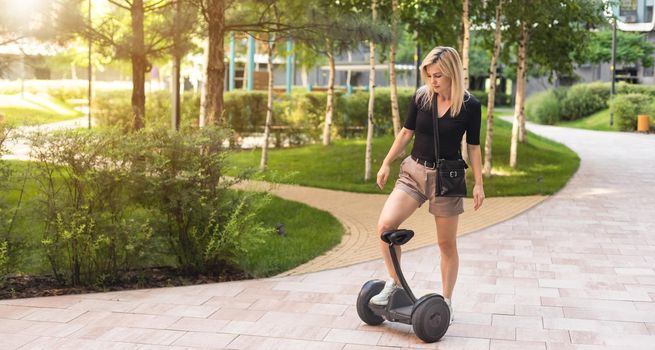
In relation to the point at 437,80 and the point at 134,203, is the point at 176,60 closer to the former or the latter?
the point at 134,203

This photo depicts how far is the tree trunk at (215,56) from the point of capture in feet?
42.0

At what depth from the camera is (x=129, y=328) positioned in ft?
19.6

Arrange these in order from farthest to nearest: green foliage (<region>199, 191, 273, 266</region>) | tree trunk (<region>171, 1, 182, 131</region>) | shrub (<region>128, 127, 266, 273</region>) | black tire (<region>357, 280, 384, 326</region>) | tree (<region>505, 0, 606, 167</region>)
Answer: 1. tree (<region>505, 0, 606, 167</region>)
2. tree trunk (<region>171, 1, 182, 131</region>)
3. green foliage (<region>199, 191, 273, 266</region>)
4. shrub (<region>128, 127, 266, 273</region>)
5. black tire (<region>357, 280, 384, 326</region>)

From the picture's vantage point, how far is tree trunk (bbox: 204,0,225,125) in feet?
42.0

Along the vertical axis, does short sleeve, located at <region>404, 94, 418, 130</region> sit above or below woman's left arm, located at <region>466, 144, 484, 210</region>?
above

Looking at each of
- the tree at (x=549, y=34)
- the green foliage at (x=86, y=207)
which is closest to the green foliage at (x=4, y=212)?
the green foliage at (x=86, y=207)

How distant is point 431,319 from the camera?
18.4 ft

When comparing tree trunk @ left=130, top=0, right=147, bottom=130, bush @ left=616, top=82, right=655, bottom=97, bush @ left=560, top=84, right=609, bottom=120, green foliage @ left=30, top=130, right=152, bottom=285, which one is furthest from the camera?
bush @ left=560, top=84, right=609, bottom=120

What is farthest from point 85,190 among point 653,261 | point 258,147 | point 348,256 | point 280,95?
point 280,95

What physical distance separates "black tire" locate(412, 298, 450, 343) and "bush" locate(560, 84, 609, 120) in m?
37.1

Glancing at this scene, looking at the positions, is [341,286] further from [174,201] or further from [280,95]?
[280,95]

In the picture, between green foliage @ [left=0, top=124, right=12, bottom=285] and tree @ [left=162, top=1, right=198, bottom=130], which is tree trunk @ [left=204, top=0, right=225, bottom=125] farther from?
green foliage @ [left=0, top=124, right=12, bottom=285]

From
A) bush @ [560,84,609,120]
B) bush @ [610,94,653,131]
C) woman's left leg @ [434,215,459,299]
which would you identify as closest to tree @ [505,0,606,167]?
woman's left leg @ [434,215,459,299]

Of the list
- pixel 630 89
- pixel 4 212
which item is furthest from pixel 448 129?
pixel 630 89
